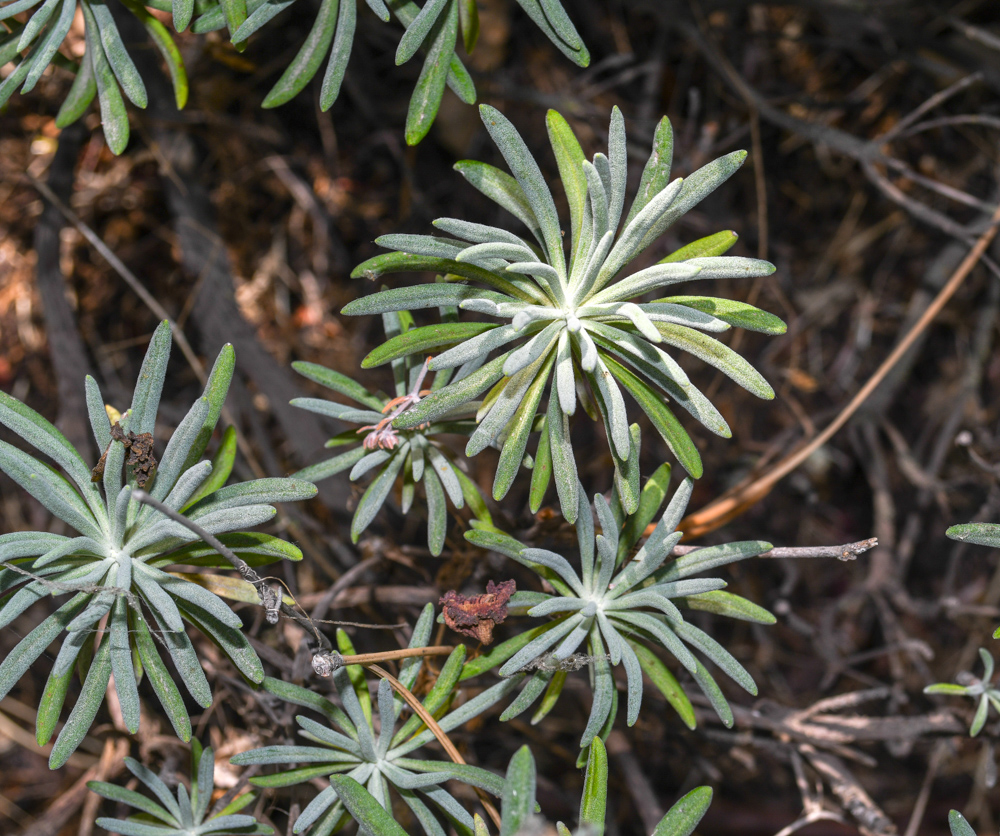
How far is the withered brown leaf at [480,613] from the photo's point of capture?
1.38m

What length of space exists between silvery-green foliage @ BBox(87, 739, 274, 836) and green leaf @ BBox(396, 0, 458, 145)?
134 centimetres

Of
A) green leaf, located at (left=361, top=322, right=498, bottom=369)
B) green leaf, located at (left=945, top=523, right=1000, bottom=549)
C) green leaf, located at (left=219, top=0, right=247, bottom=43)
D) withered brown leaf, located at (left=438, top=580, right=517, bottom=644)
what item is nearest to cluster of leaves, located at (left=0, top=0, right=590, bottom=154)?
green leaf, located at (left=219, top=0, right=247, bottom=43)

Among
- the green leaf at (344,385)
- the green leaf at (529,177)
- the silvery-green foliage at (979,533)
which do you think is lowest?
the silvery-green foliage at (979,533)

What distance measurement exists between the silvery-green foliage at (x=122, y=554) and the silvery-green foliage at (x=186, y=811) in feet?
0.85

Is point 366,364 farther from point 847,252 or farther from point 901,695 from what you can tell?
point 847,252

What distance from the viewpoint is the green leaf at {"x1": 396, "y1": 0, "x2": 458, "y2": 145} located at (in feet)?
4.69

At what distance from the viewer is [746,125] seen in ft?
9.43

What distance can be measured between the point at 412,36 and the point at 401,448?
808mm

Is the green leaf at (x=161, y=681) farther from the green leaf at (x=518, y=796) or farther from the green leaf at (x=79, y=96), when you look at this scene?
the green leaf at (x=79, y=96)

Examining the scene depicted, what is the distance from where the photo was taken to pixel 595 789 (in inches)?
50.5

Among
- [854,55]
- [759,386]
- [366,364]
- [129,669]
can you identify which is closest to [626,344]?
[759,386]

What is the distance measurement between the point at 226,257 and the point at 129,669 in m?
1.89

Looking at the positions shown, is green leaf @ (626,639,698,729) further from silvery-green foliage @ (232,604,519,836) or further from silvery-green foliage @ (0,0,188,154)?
silvery-green foliage @ (0,0,188,154)

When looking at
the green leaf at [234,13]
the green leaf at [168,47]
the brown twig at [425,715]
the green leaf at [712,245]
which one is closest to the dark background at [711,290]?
the green leaf at [168,47]
